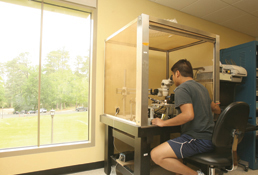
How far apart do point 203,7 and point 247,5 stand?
74 centimetres

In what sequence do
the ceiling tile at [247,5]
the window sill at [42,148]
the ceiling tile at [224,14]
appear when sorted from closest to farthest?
the window sill at [42,148] → the ceiling tile at [247,5] → the ceiling tile at [224,14]

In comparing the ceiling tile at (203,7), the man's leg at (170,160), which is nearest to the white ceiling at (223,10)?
the ceiling tile at (203,7)

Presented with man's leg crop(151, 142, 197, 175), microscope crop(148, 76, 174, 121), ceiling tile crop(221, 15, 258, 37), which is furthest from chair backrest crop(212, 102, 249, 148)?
ceiling tile crop(221, 15, 258, 37)

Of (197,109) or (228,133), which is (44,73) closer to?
(197,109)

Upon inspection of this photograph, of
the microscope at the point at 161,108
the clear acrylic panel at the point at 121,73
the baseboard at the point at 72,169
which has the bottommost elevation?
the baseboard at the point at 72,169

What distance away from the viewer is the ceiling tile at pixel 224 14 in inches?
128

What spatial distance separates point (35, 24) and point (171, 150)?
87.0 inches

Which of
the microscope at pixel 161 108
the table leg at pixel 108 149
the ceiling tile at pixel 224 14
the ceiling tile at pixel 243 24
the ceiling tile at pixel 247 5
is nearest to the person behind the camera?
the microscope at pixel 161 108

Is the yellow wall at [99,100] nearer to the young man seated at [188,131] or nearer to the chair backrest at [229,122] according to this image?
the young man seated at [188,131]

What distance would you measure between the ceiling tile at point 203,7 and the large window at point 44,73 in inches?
73.6

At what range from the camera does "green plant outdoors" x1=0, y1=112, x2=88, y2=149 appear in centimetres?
211

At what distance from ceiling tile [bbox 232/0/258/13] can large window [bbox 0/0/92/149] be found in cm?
256

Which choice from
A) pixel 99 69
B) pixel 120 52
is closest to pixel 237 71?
pixel 120 52

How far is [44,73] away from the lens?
7.54 feet
